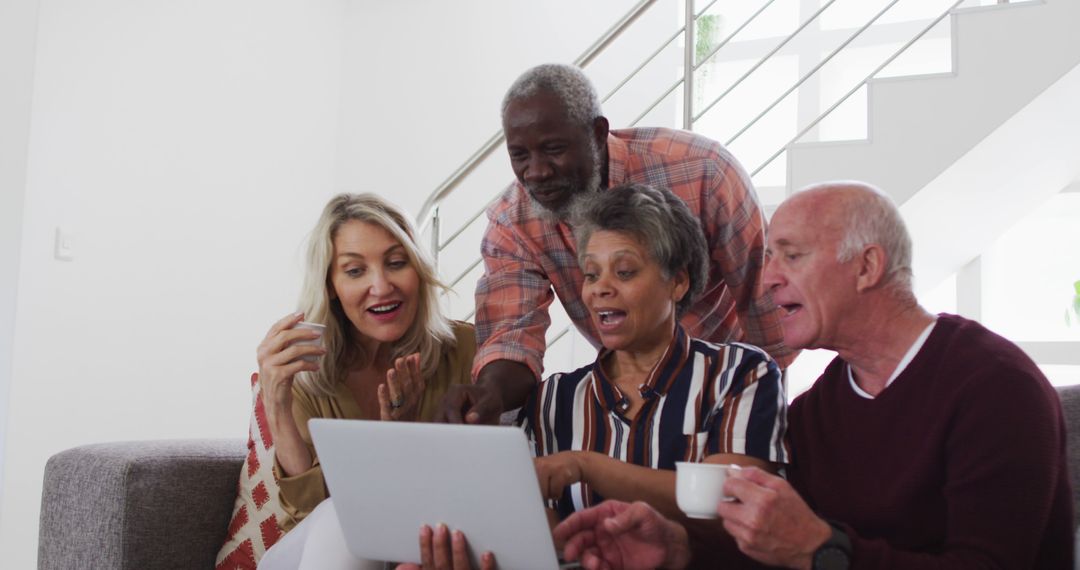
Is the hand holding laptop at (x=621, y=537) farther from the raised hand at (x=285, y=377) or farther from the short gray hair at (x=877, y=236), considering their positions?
the raised hand at (x=285, y=377)

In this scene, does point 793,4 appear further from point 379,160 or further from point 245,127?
point 245,127

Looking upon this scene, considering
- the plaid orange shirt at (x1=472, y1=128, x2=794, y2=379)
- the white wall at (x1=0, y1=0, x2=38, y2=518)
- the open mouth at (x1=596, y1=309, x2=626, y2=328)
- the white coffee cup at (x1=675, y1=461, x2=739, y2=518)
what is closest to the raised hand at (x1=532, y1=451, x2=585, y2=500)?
the open mouth at (x1=596, y1=309, x2=626, y2=328)

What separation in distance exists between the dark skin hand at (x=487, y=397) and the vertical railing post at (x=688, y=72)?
1414 mm

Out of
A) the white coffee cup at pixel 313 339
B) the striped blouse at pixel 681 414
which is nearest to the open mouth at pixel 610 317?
the striped blouse at pixel 681 414

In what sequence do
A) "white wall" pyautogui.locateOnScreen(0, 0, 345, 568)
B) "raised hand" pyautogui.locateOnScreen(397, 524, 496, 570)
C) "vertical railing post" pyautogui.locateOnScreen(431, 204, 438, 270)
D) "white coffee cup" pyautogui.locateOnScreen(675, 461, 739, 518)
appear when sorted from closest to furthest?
"white coffee cup" pyautogui.locateOnScreen(675, 461, 739, 518), "raised hand" pyautogui.locateOnScreen(397, 524, 496, 570), "vertical railing post" pyautogui.locateOnScreen(431, 204, 438, 270), "white wall" pyautogui.locateOnScreen(0, 0, 345, 568)

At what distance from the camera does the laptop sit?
1198 mm

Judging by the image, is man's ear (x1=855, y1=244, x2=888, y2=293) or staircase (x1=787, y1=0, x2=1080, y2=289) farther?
staircase (x1=787, y1=0, x2=1080, y2=289)

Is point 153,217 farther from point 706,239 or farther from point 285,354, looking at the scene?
point 706,239

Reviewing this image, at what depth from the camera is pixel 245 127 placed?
471 centimetres

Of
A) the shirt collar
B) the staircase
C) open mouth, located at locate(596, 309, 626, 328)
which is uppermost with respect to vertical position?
the staircase

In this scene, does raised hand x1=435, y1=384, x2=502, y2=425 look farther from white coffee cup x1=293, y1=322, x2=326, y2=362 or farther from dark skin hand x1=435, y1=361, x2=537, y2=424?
white coffee cup x1=293, y1=322, x2=326, y2=362

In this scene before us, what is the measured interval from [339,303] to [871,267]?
3.83ft

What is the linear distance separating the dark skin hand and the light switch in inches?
94.9

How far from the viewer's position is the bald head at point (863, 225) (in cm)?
145
